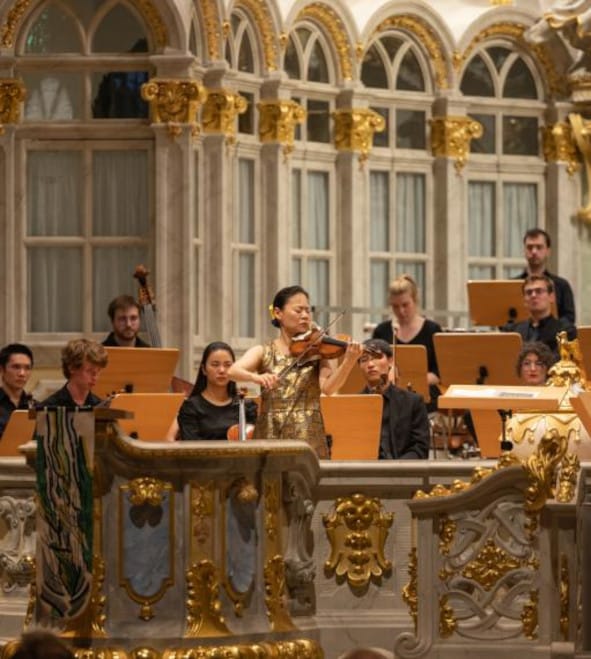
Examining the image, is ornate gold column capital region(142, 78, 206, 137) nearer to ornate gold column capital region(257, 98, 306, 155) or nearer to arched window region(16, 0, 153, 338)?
arched window region(16, 0, 153, 338)

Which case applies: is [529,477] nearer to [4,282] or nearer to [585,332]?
[585,332]

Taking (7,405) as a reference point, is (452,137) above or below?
above

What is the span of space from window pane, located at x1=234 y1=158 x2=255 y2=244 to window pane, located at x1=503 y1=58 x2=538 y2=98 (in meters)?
2.68

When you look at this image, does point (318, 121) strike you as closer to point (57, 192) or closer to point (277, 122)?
point (277, 122)

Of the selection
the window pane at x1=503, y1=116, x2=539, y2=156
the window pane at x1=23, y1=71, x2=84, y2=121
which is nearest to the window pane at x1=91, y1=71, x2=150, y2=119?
the window pane at x1=23, y1=71, x2=84, y2=121

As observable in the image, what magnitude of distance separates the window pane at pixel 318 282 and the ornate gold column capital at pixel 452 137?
138 cm

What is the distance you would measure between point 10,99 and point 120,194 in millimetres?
959

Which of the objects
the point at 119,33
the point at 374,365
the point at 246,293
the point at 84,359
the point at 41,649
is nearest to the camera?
the point at 41,649

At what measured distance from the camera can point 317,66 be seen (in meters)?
17.2

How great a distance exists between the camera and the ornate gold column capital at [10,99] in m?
15.2

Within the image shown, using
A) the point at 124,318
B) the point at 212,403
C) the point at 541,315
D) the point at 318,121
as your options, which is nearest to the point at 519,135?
the point at 318,121

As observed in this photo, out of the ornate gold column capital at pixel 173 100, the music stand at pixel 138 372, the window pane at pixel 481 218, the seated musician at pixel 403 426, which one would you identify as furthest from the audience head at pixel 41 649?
the window pane at pixel 481 218

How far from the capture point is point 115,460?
27.4ft

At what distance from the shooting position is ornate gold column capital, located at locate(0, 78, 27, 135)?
49.9 ft
